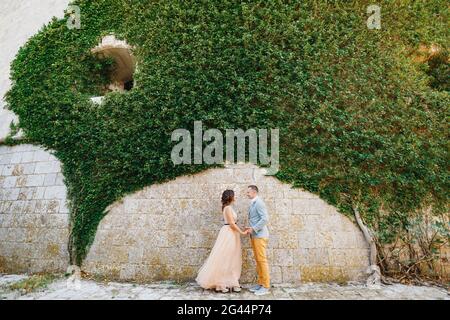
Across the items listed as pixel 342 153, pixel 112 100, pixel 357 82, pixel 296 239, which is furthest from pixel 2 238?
pixel 357 82

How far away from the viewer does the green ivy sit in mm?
5250

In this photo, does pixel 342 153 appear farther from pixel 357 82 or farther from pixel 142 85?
pixel 142 85

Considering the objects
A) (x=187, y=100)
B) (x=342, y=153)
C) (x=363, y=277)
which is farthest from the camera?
(x=187, y=100)

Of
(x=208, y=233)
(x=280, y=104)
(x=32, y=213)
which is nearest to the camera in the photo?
(x=208, y=233)

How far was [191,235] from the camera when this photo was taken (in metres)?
5.04

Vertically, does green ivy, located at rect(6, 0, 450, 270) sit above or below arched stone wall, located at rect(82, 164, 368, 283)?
above

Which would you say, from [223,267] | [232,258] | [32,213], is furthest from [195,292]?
[32,213]

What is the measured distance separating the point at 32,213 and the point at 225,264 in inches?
168

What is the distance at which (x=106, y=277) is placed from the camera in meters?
5.04

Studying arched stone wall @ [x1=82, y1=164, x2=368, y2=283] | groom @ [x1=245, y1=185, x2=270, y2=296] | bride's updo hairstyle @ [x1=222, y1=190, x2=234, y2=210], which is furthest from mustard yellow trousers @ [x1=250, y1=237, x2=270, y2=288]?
bride's updo hairstyle @ [x1=222, y1=190, x2=234, y2=210]

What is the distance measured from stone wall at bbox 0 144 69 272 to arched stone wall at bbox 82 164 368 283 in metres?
0.88

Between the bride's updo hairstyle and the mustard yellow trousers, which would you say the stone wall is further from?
the mustard yellow trousers

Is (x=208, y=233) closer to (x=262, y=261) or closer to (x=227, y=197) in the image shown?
(x=227, y=197)

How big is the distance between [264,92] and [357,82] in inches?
73.7
